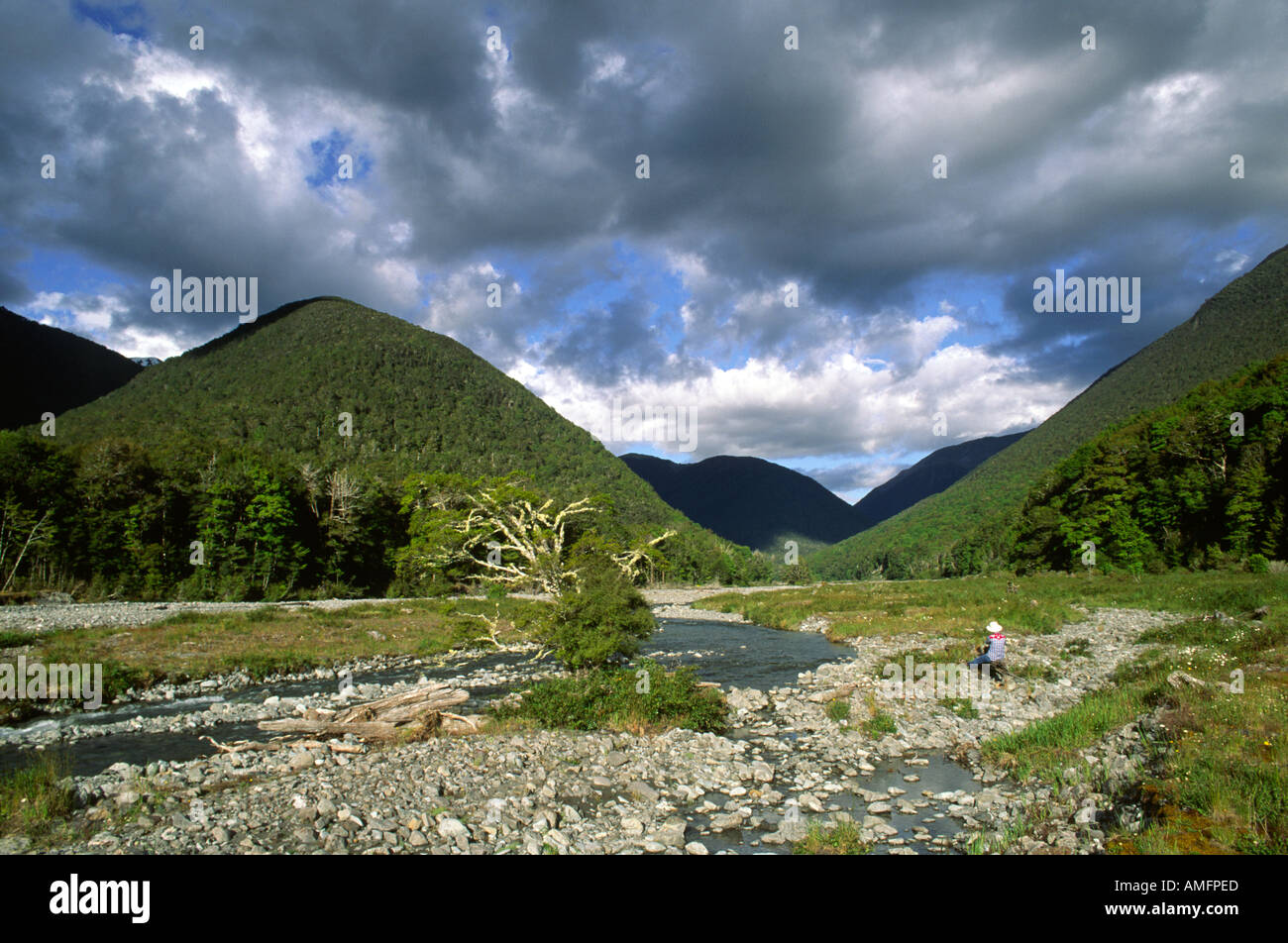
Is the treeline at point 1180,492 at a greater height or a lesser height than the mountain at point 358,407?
lesser

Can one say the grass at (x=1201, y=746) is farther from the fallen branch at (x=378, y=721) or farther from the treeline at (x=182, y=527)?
the treeline at (x=182, y=527)

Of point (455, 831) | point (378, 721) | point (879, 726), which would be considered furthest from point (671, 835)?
point (378, 721)

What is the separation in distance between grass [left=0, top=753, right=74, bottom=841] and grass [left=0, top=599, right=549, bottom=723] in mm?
9414

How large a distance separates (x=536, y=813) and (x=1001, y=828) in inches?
262

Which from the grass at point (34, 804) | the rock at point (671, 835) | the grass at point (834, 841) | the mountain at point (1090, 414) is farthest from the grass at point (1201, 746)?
the mountain at point (1090, 414)

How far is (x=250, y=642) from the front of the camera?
28.1 m

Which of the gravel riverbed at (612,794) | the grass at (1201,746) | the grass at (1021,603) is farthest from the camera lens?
the grass at (1021,603)

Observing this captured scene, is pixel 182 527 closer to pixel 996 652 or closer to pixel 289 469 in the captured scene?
pixel 289 469

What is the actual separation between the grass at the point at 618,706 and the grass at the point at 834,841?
6386mm

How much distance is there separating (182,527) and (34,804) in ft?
184

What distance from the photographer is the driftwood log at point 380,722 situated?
13.9 metres

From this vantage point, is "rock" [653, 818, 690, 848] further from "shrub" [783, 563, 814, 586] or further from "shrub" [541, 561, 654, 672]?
"shrub" [783, 563, 814, 586]

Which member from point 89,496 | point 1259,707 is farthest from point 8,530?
point 1259,707

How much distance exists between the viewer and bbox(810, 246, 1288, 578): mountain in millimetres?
114562
